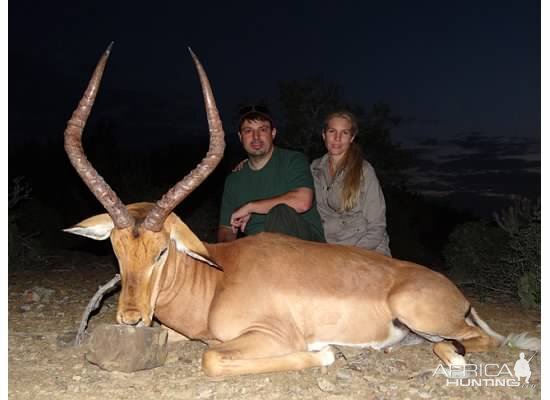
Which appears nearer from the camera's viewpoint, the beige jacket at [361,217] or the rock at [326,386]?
the rock at [326,386]

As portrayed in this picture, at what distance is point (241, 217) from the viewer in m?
5.74

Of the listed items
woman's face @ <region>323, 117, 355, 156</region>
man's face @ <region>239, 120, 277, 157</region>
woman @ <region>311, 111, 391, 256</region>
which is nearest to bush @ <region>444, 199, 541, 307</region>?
woman @ <region>311, 111, 391, 256</region>

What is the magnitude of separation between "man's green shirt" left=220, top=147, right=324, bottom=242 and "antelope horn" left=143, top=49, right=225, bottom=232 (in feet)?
6.24

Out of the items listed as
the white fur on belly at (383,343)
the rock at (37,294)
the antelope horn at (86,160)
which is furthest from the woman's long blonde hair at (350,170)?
the rock at (37,294)

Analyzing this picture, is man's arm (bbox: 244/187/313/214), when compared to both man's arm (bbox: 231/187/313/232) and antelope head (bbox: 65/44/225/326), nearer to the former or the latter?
man's arm (bbox: 231/187/313/232)

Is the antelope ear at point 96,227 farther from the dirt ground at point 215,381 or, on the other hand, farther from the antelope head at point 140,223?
the dirt ground at point 215,381

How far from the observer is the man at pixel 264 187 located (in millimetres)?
5730

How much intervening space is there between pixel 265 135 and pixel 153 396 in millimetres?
3141

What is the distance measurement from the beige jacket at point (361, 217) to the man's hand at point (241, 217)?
3.05 ft

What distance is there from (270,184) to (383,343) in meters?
2.22

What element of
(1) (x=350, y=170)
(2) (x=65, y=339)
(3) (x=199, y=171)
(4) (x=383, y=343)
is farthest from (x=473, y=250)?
(2) (x=65, y=339)

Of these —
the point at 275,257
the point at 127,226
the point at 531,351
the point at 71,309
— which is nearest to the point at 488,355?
the point at 531,351

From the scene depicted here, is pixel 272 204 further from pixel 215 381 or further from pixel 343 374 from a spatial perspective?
pixel 215 381

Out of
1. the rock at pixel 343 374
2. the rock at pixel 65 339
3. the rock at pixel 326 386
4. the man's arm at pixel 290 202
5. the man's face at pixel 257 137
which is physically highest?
the man's face at pixel 257 137
